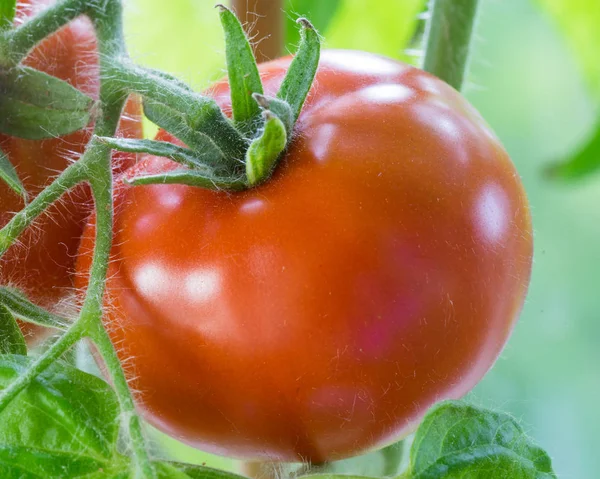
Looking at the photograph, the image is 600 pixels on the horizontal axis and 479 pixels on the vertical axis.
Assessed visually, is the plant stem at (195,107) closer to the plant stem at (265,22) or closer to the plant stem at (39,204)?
the plant stem at (39,204)

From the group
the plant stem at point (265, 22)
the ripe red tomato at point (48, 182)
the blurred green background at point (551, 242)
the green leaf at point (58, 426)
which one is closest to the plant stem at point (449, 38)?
the plant stem at point (265, 22)

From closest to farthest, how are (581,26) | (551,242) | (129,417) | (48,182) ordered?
(129,417), (48,182), (581,26), (551,242)

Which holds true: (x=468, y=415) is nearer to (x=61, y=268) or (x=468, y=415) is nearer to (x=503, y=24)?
(x=61, y=268)

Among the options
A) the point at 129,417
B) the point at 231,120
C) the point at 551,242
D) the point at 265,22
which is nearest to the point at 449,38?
the point at 265,22

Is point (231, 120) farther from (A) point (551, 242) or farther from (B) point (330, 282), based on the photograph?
(A) point (551, 242)

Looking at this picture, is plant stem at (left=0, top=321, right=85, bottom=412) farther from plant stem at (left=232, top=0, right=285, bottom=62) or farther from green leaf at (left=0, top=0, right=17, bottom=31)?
plant stem at (left=232, top=0, right=285, bottom=62)

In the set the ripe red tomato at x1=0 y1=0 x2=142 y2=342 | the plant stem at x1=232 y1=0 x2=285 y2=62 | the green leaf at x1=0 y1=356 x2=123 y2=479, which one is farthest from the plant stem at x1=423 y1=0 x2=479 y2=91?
the green leaf at x1=0 y1=356 x2=123 y2=479
